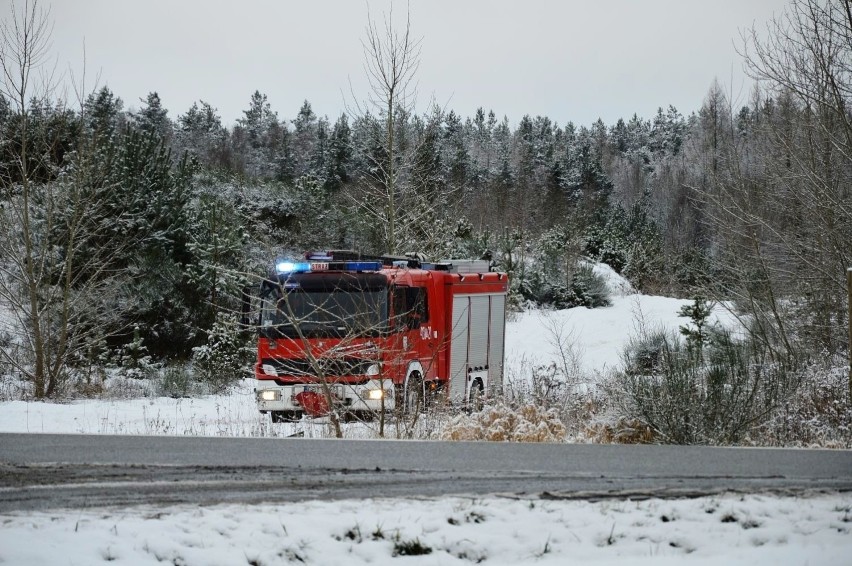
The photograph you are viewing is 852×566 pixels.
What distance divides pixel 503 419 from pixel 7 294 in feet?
39.6

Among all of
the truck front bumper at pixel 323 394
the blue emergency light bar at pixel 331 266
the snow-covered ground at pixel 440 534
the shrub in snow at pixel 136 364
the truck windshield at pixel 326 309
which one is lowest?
the snow-covered ground at pixel 440 534

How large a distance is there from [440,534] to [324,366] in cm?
786

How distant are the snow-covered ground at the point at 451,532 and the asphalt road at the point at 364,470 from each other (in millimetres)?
291

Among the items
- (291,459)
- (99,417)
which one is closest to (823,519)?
(291,459)

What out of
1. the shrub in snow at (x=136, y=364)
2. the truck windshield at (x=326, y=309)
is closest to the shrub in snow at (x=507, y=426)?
the truck windshield at (x=326, y=309)

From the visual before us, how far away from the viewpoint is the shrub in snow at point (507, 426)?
10016 mm

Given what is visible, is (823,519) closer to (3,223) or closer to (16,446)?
(16,446)

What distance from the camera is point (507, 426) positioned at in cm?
1044

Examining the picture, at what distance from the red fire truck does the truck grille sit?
0.02 metres

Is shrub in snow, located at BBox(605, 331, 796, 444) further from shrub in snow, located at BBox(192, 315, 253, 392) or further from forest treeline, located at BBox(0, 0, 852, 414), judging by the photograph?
shrub in snow, located at BBox(192, 315, 253, 392)

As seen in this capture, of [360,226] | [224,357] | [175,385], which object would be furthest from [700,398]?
[360,226]

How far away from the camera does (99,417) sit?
13664 millimetres

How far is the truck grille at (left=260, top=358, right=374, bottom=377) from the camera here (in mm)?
12469

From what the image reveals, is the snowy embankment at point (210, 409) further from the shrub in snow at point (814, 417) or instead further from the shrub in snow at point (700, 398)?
the shrub in snow at point (814, 417)
